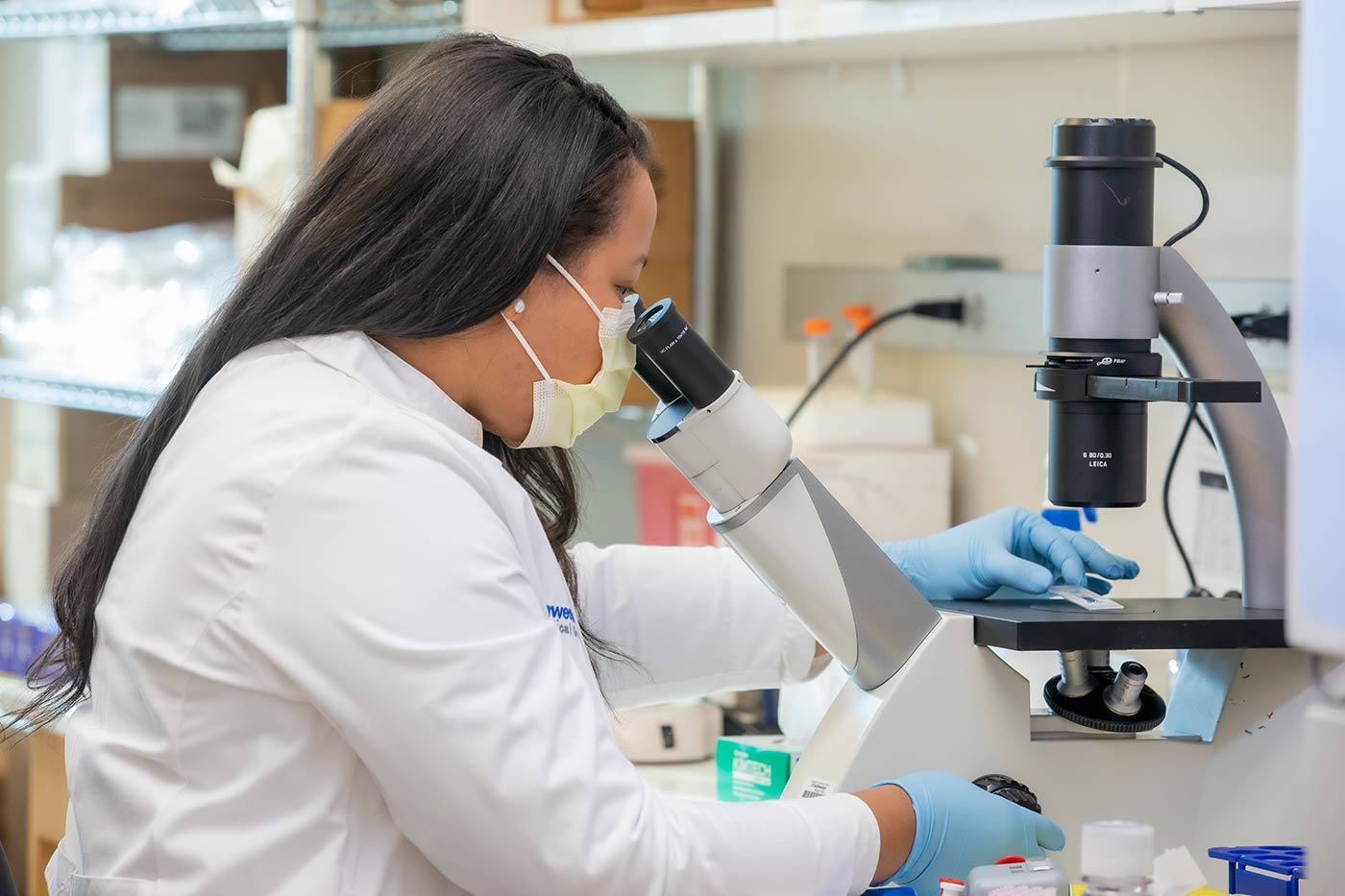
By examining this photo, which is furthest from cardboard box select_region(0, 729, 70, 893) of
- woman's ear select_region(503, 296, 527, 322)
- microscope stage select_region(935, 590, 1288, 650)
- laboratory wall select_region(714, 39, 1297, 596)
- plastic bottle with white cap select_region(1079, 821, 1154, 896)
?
plastic bottle with white cap select_region(1079, 821, 1154, 896)

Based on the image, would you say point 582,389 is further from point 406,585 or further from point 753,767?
point 753,767

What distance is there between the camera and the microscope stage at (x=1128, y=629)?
1.03 metres

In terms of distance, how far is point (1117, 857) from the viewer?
855 mm

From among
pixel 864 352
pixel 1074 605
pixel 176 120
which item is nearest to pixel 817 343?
pixel 864 352

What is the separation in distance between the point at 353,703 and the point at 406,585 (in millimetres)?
80

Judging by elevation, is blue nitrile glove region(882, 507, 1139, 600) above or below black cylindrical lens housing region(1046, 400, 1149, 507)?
below

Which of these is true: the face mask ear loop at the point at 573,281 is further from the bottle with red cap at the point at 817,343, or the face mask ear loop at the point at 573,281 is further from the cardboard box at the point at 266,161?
the cardboard box at the point at 266,161

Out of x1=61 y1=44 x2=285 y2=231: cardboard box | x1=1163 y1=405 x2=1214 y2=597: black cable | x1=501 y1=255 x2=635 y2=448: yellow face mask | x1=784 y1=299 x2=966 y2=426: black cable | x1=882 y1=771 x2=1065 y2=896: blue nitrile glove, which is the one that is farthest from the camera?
x1=61 y1=44 x2=285 y2=231: cardboard box

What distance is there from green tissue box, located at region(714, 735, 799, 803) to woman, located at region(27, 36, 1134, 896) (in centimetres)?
25

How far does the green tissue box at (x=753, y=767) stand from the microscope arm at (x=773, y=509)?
229 mm

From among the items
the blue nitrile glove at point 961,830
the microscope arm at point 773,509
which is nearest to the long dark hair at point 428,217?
the microscope arm at point 773,509

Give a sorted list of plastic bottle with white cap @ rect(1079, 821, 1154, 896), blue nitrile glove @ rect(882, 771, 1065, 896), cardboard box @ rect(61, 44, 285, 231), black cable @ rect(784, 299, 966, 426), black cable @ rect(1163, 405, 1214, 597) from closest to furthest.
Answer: plastic bottle with white cap @ rect(1079, 821, 1154, 896), blue nitrile glove @ rect(882, 771, 1065, 896), black cable @ rect(1163, 405, 1214, 597), black cable @ rect(784, 299, 966, 426), cardboard box @ rect(61, 44, 285, 231)

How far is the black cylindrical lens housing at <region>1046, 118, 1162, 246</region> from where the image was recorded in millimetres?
1037

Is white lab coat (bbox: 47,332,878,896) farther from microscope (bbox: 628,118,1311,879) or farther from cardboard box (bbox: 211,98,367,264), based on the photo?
cardboard box (bbox: 211,98,367,264)
